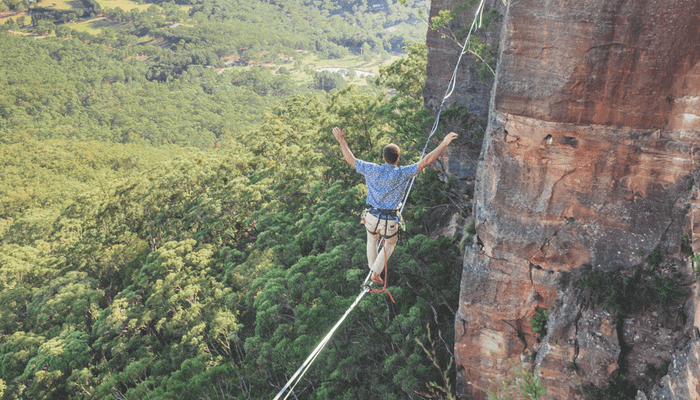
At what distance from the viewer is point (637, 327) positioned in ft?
23.4

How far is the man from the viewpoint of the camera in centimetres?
637

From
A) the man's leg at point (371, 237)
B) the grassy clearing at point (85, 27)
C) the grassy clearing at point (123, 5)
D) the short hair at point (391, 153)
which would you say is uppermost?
the short hair at point (391, 153)

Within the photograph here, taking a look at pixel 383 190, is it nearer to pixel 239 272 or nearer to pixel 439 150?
pixel 439 150

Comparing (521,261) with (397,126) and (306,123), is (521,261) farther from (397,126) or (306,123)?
(306,123)

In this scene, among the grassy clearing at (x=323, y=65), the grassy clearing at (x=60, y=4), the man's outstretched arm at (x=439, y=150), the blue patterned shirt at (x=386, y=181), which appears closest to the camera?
the man's outstretched arm at (x=439, y=150)

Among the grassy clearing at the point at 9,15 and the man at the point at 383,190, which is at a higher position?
the man at the point at 383,190

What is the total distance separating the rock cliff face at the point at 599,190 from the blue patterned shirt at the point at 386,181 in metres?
1.87

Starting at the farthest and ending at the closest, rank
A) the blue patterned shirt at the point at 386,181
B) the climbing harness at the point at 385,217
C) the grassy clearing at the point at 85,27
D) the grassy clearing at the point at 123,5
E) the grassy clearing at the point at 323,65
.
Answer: the grassy clearing at the point at 123,5
the grassy clearing at the point at 85,27
the grassy clearing at the point at 323,65
the climbing harness at the point at 385,217
the blue patterned shirt at the point at 386,181

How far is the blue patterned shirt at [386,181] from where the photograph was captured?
255 inches

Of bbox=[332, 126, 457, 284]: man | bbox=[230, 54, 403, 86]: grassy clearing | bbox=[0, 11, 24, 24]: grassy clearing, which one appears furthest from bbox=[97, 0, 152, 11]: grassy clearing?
bbox=[332, 126, 457, 284]: man

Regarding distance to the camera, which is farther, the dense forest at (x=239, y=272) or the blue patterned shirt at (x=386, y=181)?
the dense forest at (x=239, y=272)

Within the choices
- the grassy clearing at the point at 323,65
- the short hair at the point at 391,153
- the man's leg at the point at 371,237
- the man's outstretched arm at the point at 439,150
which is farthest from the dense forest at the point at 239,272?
the grassy clearing at the point at 323,65

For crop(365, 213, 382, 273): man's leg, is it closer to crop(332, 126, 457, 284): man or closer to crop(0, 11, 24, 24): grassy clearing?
crop(332, 126, 457, 284): man

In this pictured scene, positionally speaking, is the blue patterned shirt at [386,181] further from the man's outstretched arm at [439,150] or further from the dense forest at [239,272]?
the dense forest at [239,272]
